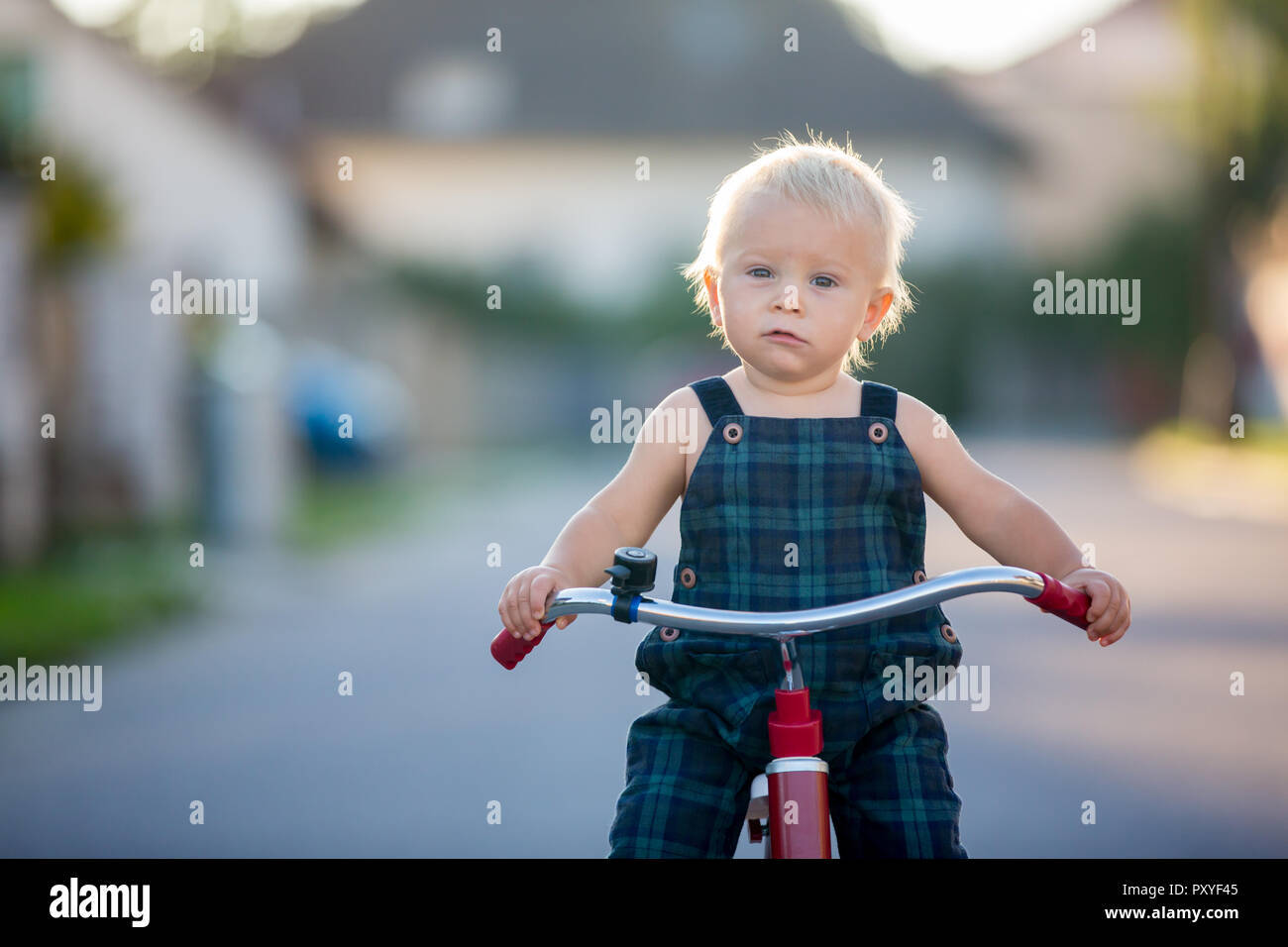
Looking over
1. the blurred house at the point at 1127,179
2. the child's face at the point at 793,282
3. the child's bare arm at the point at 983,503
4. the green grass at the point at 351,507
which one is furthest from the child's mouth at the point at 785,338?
the blurred house at the point at 1127,179

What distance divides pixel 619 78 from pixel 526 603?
106ft

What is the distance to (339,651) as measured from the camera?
818cm

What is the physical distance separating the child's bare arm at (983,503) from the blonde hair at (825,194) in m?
0.17

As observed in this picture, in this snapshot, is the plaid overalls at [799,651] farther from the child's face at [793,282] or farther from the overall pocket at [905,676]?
the child's face at [793,282]

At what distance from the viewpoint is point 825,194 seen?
2.17m

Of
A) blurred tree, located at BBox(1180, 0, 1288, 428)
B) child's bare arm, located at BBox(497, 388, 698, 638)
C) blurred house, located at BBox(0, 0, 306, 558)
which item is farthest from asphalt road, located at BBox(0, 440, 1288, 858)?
blurred tree, located at BBox(1180, 0, 1288, 428)

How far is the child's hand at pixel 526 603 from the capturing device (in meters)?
2.11

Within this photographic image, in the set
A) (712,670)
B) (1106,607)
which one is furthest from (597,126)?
(1106,607)

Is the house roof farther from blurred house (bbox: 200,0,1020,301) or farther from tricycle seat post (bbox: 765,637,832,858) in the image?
tricycle seat post (bbox: 765,637,832,858)

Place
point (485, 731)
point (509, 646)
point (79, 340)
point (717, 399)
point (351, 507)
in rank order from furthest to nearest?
point (351, 507), point (79, 340), point (485, 731), point (717, 399), point (509, 646)

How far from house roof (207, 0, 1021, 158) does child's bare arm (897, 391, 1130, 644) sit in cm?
2799

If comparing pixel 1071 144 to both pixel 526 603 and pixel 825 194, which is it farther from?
pixel 526 603

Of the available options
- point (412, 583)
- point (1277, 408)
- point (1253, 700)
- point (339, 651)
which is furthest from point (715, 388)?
point (1277, 408)

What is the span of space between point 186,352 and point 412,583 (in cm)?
307
